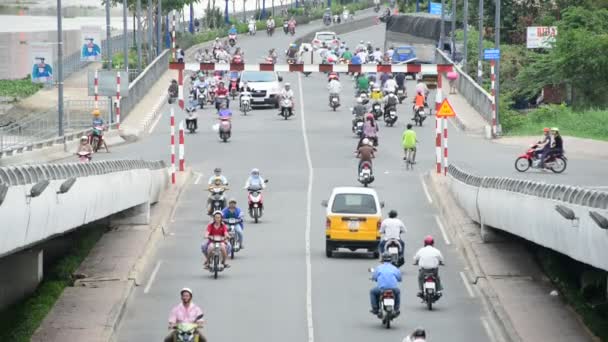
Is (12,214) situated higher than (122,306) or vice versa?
(12,214)

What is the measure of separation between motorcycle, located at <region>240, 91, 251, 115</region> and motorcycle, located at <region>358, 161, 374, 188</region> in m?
24.0

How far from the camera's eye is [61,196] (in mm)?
27094

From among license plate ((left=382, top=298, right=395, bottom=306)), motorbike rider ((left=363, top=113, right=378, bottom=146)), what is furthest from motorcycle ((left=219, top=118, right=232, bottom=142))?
license plate ((left=382, top=298, right=395, bottom=306))

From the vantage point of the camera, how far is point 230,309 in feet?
98.4

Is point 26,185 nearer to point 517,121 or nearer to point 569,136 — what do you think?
point 569,136

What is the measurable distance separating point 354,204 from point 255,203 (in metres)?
6.21

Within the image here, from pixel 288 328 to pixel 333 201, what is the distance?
296 inches

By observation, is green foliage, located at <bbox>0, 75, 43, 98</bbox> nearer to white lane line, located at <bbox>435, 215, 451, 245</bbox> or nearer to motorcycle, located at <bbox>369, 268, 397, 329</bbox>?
white lane line, located at <bbox>435, 215, 451, 245</bbox>

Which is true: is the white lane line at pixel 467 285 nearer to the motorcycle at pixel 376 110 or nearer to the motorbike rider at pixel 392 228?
the motorbike rider at pixel 392 228

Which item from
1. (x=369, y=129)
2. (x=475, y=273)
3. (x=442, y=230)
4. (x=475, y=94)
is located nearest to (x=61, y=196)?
(x=475, y=273)

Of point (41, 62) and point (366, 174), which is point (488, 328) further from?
point (41, 62)

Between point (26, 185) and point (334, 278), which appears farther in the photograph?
point (334, 278)

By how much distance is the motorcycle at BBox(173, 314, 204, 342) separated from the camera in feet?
74.8

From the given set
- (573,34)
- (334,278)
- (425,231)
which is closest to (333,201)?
(334,278)
